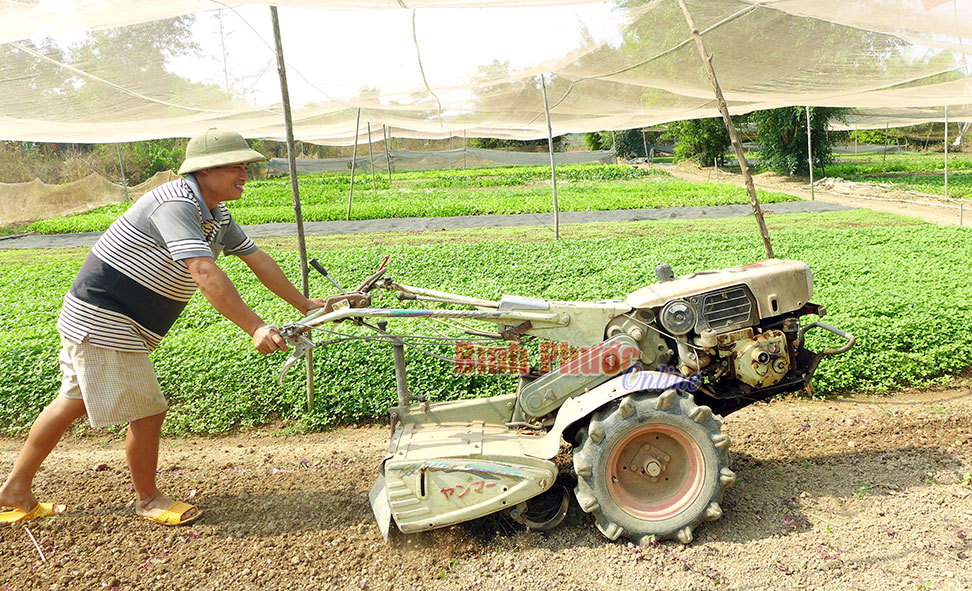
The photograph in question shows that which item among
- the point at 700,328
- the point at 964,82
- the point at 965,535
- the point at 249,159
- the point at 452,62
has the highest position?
the point at 452,62

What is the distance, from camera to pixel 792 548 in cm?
316

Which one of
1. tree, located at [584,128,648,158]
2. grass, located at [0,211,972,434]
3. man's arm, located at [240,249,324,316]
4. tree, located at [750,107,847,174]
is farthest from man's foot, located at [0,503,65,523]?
tree, located at [584,128,648,158]

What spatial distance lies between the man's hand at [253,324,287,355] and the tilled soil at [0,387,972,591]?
3.37ft

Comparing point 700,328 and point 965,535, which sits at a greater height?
point 700,328

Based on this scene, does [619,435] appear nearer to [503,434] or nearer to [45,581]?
[503,434]

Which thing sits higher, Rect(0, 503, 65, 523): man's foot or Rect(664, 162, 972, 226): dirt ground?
Rect(664, 162, 972, 226): dirt ground

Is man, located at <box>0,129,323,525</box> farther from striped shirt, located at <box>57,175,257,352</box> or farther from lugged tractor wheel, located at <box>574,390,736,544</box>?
lugged tractor wheel, located at <box>574,390,736,544</box>

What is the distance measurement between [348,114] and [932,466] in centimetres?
933

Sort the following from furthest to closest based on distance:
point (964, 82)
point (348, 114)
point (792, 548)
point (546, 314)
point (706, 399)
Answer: point (348, 114) → point (964, 82) → point (706, 399) → point (546, 314) → point (792, 548)

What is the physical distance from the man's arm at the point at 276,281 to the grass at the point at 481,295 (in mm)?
1504

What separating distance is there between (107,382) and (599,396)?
2394 millimetres

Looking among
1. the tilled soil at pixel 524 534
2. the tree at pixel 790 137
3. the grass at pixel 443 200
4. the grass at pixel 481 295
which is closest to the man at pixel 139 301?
the tilled soil at pixel 524 534

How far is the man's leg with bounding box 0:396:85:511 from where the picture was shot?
11.6 ft

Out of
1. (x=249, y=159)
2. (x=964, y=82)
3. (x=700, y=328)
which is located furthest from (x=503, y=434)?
(x=964, y=82)
